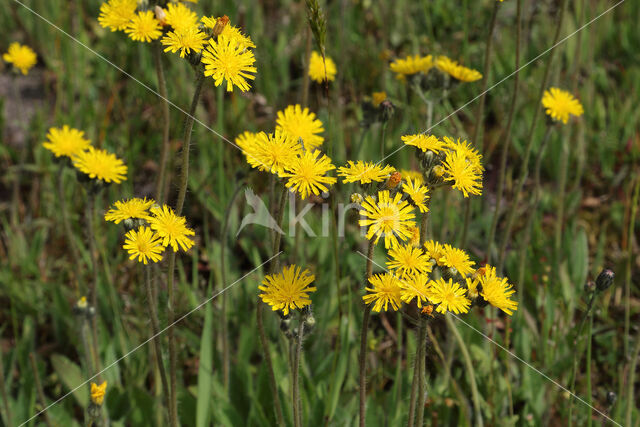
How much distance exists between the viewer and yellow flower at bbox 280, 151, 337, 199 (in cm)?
143

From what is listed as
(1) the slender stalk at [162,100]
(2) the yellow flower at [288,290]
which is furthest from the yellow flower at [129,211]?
(2) the yellow flower at [288,290]

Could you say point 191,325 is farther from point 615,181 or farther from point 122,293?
point 615,181

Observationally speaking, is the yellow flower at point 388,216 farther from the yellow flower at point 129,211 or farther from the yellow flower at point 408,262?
Answer: the yellow flower at point 129,211

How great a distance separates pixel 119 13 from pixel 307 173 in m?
0.81

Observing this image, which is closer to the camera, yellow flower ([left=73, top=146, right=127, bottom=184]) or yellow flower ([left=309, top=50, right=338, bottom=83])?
yellow flower ([left=73, top=146, right=127, bottom=184])

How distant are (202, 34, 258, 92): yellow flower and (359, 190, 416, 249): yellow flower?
15.2 inches

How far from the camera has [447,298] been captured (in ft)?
4.49

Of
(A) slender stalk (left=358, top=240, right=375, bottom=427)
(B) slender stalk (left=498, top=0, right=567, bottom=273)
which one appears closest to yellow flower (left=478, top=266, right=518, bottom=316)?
(A) slender stalk (left=358, top=240, right=375, bottom=427)

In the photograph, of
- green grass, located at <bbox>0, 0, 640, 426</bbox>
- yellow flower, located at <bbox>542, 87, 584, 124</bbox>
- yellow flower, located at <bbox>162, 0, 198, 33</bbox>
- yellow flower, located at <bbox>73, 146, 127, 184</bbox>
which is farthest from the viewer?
yellow flower, located at <bbox>542, 87, 584, 124</bbox>

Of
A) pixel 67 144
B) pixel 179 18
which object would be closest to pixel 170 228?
pixel 179 18

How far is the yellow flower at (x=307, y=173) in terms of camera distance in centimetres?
143

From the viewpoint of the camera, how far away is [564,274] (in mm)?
2711

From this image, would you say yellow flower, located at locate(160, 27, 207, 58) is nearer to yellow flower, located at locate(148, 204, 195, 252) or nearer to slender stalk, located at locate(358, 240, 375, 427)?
yellow flower, located at locate(148, 204, 195, 252)

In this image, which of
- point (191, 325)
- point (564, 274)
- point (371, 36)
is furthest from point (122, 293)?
point (371, 36)
